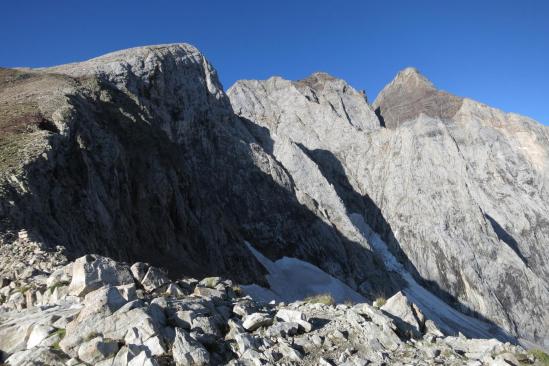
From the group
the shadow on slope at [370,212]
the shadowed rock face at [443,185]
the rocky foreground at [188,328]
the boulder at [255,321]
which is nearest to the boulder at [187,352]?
the rocky foreground at [188,328]

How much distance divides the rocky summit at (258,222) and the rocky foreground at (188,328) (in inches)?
1.5

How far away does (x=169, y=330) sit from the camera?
26.7 ft

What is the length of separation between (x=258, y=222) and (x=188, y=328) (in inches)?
2257

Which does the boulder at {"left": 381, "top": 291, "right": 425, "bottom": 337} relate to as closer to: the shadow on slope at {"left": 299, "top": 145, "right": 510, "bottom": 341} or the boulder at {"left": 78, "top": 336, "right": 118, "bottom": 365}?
the boulder at {"left": 78, "top": 336, "right": 118, "bottom": 365}

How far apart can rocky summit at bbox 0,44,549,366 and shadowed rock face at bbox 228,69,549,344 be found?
407 millimetres

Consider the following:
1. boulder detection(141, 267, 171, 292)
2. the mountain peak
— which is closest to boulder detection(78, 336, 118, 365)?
boulder detection(141, 267, 171, 292)

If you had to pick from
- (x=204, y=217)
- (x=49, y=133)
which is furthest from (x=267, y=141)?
(x=49, y=133)

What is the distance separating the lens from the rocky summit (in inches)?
344

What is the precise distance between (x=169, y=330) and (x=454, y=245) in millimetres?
89569

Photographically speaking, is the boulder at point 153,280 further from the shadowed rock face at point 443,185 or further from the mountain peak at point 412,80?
the mountain peak at point 412,80

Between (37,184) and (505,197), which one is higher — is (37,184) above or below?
→ below

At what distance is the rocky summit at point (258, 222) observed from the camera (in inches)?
344

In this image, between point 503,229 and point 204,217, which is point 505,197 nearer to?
point 503,229

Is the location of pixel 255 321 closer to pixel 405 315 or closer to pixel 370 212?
pixel 405 315
